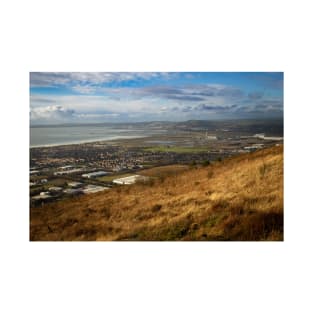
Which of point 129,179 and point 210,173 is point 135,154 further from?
point 210,173

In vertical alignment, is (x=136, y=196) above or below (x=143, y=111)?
below

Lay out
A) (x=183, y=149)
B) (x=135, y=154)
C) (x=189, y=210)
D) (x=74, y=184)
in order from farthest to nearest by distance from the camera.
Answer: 1. (x=183, y=149)
2. (x=135, y=154)
3. (x=74, y=184)
4. (x=189, y=210)

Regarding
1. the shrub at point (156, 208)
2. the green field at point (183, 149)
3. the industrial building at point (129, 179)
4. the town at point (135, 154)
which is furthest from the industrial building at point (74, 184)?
the green field at point (183, 149)

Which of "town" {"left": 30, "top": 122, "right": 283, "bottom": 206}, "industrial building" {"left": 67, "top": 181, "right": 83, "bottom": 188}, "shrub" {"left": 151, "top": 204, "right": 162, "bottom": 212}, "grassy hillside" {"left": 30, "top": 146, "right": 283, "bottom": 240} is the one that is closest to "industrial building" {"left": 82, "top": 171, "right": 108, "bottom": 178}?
"town" {"left": 30, "top": 122, "right": 283, "bottom": 206}

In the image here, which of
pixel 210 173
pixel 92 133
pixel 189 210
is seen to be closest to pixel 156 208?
pixel 189 210

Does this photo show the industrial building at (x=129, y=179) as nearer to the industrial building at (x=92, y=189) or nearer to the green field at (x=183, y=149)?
the industrial building at (x=92, y=189)
